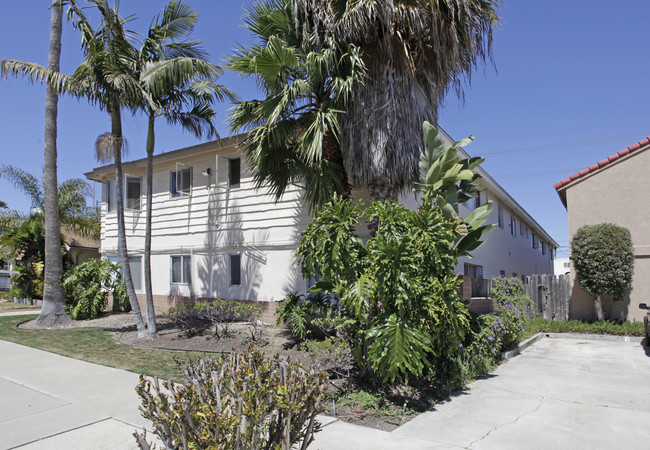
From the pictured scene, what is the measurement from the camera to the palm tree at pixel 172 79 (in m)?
10.4

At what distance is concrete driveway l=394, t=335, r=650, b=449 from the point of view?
16.4 ft

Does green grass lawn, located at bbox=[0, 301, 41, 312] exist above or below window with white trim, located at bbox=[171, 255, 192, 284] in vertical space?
below

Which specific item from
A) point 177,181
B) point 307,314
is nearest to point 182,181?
point 177,181

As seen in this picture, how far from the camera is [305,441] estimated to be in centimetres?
339

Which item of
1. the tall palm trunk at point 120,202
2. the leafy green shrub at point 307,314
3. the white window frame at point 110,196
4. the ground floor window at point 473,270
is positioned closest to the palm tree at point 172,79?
the tall palm trunk at point 120,202

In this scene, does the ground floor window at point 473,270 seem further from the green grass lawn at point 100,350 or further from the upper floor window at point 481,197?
the green grass lawn at point 100,350

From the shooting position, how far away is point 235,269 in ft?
45.6

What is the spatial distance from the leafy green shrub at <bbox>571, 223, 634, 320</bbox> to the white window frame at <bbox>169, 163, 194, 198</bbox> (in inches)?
487

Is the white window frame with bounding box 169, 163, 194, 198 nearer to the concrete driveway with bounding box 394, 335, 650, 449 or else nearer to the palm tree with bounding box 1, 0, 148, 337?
the palm tree with bounding box 1, 0, 148, 337

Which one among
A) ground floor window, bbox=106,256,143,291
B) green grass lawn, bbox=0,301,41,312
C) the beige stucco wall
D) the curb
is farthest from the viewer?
green grass lawn, bbox=0,301,41,312

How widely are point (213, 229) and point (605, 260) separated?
11.7 m

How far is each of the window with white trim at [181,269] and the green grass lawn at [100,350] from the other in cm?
312

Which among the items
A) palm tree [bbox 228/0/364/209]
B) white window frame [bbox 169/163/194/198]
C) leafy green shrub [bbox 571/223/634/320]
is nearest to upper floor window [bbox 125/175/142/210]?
white window frame [bbox 169/163/194/198]

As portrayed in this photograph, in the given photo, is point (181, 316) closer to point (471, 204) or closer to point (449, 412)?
point (449, 412)
